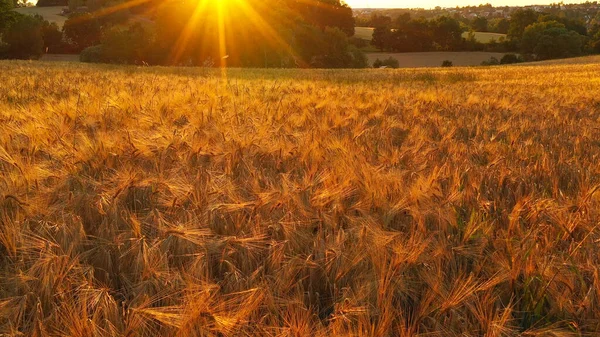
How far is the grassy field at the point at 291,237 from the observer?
111 cm

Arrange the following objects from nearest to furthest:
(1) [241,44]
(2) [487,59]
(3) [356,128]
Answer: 1. (3) [356,128]
2. (1) [241,44]
3. (2) [487,59]

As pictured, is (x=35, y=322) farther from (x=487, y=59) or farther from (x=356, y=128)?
(x=487, y=59)

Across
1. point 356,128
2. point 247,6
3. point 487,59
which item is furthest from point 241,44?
point 356,128

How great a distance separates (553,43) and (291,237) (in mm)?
68073

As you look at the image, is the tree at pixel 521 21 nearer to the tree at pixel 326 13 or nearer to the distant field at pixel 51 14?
the tree at pixel 326 13

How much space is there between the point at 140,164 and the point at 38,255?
1.00 m

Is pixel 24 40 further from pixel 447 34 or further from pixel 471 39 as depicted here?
pixel 471 39

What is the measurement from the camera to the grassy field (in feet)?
3.65

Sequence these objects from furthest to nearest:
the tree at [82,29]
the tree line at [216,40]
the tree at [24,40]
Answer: the tree at [82,29], the tree at [24,40], the tree line at [216,40]

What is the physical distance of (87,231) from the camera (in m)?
1.58

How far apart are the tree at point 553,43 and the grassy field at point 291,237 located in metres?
66.4

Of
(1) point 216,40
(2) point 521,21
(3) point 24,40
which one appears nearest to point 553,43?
(2) point 521,21

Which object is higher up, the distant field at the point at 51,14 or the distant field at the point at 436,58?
the distant field at the point at 51,14

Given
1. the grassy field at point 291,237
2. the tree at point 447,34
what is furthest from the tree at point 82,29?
the grassy field at point 291,237
